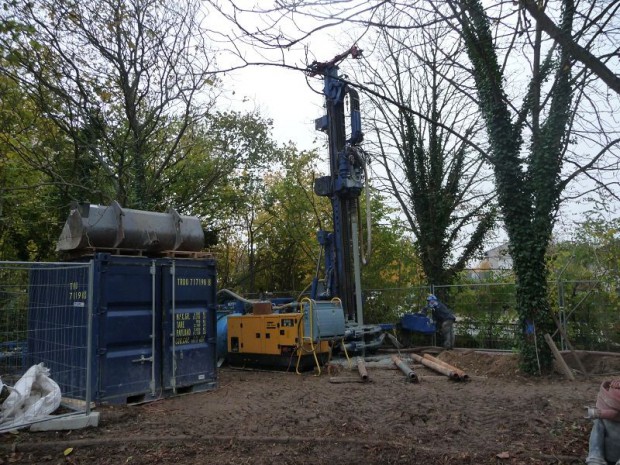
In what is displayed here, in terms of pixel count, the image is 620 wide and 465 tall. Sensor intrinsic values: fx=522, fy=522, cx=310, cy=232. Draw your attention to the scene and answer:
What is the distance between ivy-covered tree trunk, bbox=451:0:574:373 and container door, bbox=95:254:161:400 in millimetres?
6609

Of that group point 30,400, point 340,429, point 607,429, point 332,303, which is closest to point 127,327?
point 30,400

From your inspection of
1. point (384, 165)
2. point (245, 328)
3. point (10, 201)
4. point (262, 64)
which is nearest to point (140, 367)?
point (245, 328)

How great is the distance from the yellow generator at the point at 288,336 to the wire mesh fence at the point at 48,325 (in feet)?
14.6

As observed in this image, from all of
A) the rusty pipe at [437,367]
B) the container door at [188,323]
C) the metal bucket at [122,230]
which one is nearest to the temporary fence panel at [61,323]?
the metal bucket at [122,230]

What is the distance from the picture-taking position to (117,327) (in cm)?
768

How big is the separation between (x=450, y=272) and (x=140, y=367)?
1253cm

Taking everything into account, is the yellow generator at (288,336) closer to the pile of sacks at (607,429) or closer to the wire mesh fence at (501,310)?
the wire mesh fence at (501,310)

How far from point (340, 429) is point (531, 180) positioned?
650 cm

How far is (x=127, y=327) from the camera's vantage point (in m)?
7.82

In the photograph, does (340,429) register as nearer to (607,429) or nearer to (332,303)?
(607,429)

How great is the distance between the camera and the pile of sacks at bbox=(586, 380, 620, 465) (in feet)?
13.9

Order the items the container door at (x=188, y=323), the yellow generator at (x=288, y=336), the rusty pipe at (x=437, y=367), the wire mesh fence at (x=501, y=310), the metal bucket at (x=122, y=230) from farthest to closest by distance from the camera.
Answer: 1. the wire mesh fence at (x=501, y=310)
2. the yellow generator at (x=288, y=336)
3. the rusty pipe at (x=437, y=367)
4. the container door at (x=188, y=323)
5. the metal bucket at (x=122, y=230)

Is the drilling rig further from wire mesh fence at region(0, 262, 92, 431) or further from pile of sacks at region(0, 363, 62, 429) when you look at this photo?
pile of sacks at region(0, 363, 62, 429)

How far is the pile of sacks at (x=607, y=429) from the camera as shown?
13.9 ft
